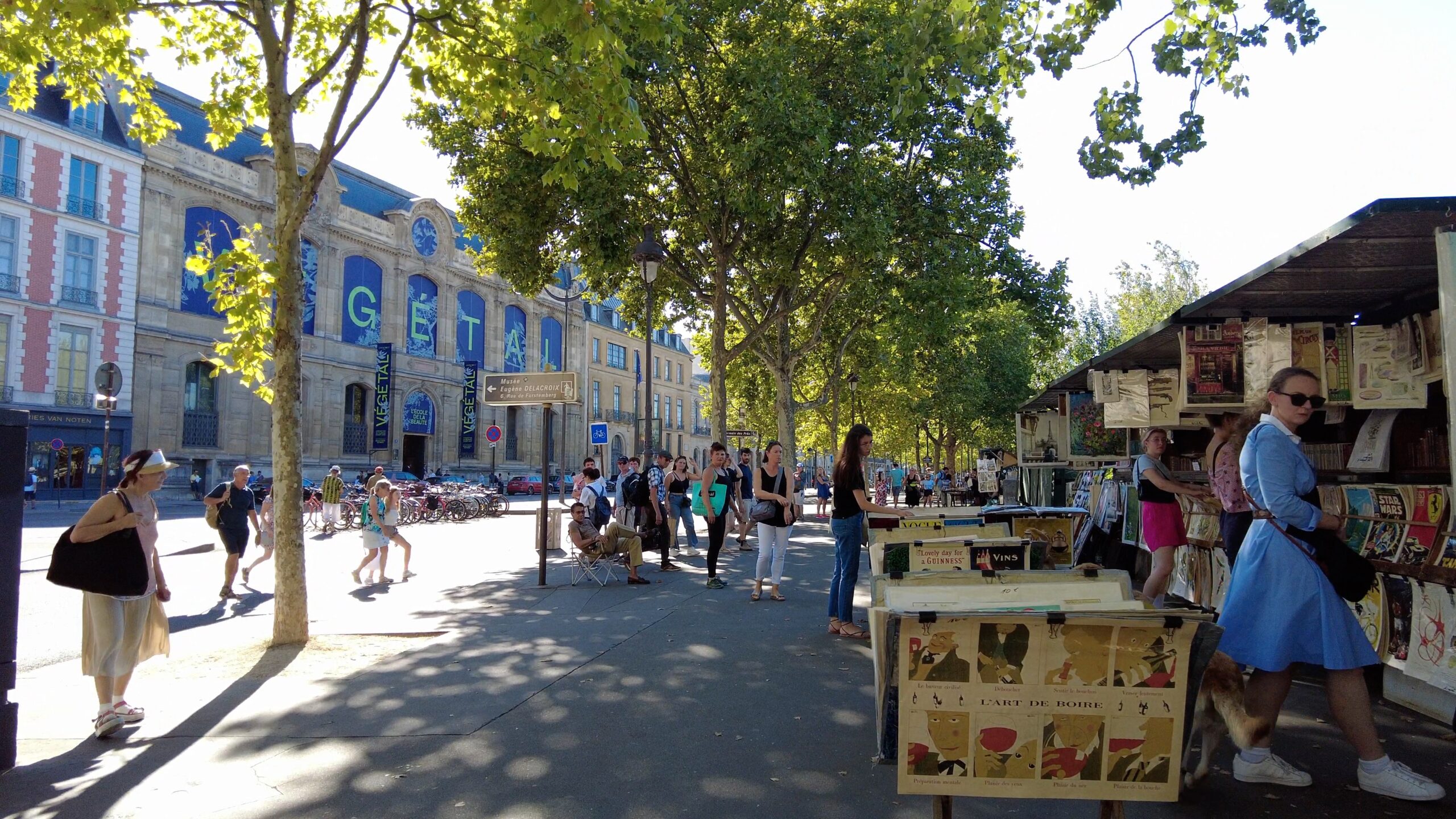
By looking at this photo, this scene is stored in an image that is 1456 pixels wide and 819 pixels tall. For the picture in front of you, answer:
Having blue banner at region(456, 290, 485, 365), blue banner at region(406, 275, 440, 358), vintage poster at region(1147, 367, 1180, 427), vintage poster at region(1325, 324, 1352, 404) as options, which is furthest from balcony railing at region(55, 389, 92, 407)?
vintage poster at region(1325, 324, 1352, 404)

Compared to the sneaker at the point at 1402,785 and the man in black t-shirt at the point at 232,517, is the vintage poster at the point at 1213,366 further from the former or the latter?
the man in black t-shirt at the point at 232,517

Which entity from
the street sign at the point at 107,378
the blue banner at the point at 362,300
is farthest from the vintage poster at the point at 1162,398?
the blue banner at the point at 362,300

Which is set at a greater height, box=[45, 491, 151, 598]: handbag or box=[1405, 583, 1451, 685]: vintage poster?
box=[45, 491, 151, 598]: handbag

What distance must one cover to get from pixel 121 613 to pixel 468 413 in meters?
45.0

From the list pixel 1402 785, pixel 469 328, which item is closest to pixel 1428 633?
pixel 1402 785

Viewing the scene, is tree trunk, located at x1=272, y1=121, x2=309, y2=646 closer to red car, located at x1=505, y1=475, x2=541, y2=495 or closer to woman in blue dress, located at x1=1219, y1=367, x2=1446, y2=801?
woman in blue dress, located at x1=1219, y1=367, x2=1446, y2=801

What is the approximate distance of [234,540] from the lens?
1103 centimetres

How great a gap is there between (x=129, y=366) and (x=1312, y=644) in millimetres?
39160

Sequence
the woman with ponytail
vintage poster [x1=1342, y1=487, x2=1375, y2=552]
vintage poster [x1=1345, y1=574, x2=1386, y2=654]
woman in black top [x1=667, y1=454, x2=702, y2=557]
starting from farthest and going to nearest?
woman in black top [x1=667, y1=454, x2=702, y2=557] < vintage poster [x1=1342, y1=487, x2=1375, y2=552] < vintage poster [x1=1345, y1=574, x2=1386, y2=654] < the woman with ponytail

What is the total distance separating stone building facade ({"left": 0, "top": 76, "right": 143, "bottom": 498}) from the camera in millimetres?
30297

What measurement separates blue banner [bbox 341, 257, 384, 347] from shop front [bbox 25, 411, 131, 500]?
11.8m

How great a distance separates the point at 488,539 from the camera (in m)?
20.9

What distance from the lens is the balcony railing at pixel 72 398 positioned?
31500mm

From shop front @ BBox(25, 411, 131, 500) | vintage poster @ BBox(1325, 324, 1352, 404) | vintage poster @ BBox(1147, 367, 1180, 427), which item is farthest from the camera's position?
shop front @ BBox(25, 411, 131, 500)
